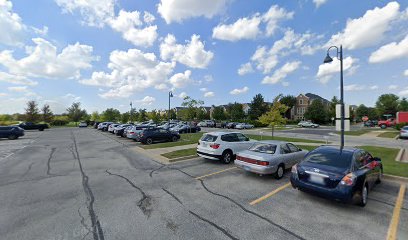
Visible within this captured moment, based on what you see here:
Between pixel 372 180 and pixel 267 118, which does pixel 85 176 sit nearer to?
pixel 372 180

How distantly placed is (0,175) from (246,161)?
9.80 meters

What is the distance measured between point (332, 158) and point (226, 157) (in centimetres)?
496

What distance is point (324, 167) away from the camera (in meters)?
5.05

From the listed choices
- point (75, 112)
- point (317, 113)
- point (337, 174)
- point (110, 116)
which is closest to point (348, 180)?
point (337, 174)

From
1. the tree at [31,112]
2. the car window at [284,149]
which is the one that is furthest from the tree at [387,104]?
the tree at [31,112]

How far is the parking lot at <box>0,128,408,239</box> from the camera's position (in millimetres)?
3846

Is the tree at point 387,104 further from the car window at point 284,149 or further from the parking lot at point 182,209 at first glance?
the parking lot at point 182,209

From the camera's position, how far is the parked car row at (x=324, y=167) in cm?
466

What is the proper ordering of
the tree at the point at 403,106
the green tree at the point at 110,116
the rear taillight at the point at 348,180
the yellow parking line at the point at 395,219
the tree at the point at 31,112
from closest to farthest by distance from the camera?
the yellow parking line at the point at 395,219 < the rear taillight at the point at 348,180 < the tree at the point at 31,112 < the green tree at the point at 110,116 < the tree at the point at 403,106

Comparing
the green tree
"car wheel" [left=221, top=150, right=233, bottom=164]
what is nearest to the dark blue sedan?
"car wheel" [left=221, top=150, right=233, bottom=164]

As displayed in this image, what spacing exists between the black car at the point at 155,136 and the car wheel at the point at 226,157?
32.2ft

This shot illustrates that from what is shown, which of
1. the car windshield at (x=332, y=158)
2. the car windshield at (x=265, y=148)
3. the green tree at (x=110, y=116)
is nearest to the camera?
the car windshield at (x=332, y=158)

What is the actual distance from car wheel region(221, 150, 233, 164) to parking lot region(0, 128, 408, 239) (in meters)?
1.77

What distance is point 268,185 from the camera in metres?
6.56
